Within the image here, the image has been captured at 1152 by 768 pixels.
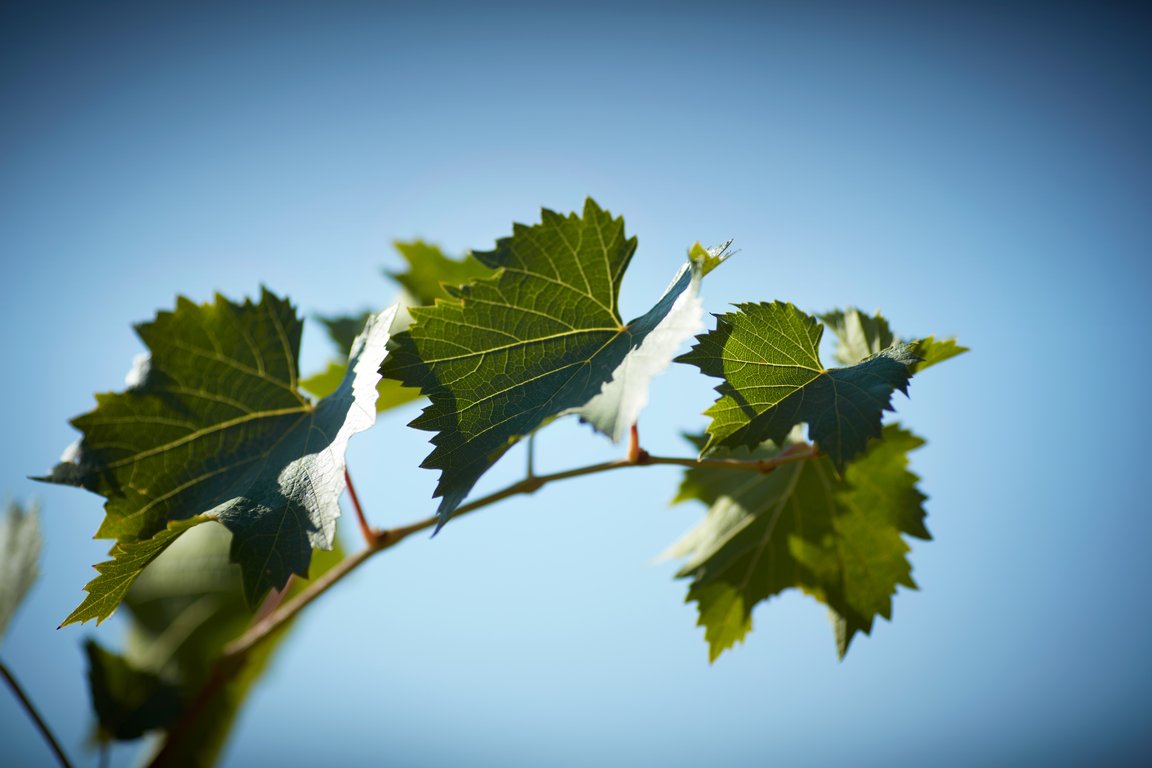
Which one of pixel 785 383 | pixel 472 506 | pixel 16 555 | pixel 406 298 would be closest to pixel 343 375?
pixel 406 298

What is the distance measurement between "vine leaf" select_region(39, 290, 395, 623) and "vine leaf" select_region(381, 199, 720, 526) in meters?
0.05

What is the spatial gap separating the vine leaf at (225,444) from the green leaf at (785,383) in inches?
11.6

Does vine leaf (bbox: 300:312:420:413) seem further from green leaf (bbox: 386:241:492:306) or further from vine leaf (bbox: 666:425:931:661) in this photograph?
vine leaf (bbox: 666:425:931:661)

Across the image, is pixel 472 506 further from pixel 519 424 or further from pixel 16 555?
pixel 16 555

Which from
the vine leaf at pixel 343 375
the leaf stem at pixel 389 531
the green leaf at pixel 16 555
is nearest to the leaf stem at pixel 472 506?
the leaf stem at pixel 389 531

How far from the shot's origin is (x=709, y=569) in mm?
985

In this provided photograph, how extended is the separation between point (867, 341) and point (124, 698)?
Answer: 1.13 metres

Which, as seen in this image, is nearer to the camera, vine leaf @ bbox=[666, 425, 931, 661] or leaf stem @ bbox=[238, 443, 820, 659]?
leaf stem @ bbox=[238, 443, 820, 659]

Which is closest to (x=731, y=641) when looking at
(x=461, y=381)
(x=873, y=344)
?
(x=873, y=344)

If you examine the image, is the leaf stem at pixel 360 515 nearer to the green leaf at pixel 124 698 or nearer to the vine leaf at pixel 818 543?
the vine leaf at pixel 818 543

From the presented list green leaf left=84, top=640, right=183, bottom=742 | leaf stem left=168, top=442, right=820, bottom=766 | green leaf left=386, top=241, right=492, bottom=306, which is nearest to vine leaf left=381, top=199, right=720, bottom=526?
leaf stem left=168, top=442, right=820, bottom=766

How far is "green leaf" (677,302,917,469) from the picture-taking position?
0.67 m

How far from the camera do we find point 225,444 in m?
0.84

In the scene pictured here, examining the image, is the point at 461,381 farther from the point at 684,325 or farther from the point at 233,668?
the point at 233,668
